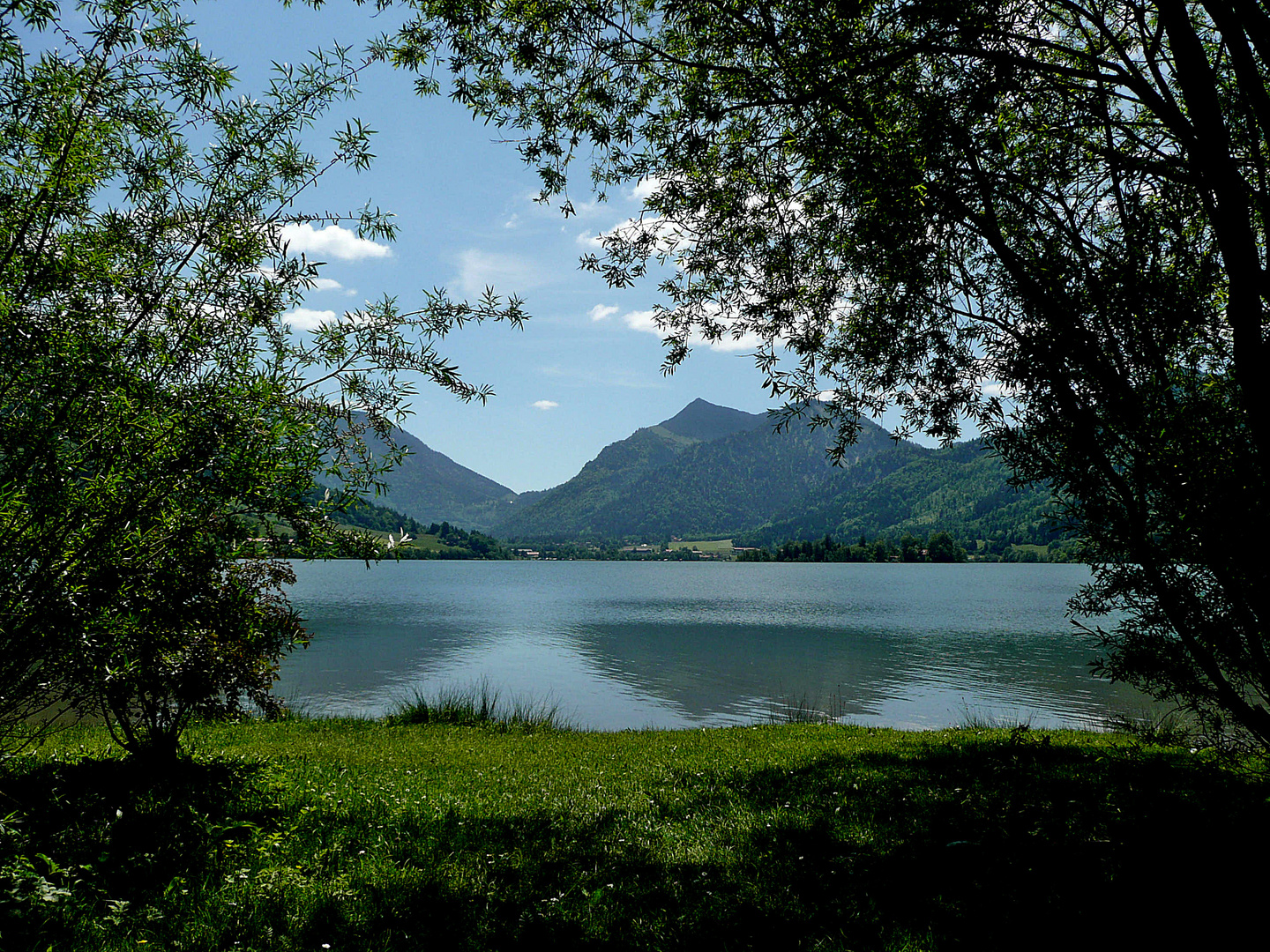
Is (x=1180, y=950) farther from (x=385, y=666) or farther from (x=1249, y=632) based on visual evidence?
(x=385, y=666)

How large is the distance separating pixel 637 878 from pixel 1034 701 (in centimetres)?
2553

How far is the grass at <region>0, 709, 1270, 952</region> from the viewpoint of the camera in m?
4.61

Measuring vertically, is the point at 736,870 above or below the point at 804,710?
above

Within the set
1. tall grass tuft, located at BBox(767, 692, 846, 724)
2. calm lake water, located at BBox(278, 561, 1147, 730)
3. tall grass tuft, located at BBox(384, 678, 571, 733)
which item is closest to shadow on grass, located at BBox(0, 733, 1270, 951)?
tall grass tuft, located at BBox(384, 678, 571, 733)

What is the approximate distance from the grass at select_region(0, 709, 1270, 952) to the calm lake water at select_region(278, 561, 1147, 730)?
12.7 metres

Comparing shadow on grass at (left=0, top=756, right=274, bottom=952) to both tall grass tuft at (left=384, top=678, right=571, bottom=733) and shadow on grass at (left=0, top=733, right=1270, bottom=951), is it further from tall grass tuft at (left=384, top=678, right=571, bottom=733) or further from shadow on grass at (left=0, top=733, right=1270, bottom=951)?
tall grass tuft at (left=384, top=678, right=571, bottom=733)

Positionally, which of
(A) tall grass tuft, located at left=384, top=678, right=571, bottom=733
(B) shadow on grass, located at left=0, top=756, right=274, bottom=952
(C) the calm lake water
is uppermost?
(B) shadow on grass, located at left=0, top=756, right=274, bottom=952

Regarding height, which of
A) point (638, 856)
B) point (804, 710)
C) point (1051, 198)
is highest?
point (1051, 198)

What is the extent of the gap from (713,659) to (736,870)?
1199 inches


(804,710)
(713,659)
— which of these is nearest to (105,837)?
(804,710)

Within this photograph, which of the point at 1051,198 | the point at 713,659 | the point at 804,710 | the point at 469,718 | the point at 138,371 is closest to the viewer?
the point at 138,371

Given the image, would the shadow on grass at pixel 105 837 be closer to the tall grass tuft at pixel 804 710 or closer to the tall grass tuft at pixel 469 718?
the tall grass tuft at pixel 469 718

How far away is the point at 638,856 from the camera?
618 centimetres

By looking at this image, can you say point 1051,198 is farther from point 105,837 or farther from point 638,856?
point 105,837
